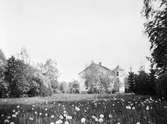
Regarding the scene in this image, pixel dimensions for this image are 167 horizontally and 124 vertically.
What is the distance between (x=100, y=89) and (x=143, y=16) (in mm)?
34803

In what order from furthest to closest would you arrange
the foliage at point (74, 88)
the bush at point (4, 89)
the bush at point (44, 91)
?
1. the foliage at point (74, 88)
2. the bush at point (44, 91)
3. the bush at point (4, 89)

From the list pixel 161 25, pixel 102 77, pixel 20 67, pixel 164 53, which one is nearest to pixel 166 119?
pixel 164 53

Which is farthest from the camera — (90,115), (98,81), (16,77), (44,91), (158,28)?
(98,81)

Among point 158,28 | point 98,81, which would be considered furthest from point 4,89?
point 98,81

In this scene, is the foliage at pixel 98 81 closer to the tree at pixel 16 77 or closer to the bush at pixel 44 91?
the bush at pixel 44 91

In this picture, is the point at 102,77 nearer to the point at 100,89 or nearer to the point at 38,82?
the point at 100,89

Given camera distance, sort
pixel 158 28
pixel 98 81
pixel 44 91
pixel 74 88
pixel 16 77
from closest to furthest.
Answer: pixel 158 28, pixel 16 77, pixel 44 91, pixel 98 81, pixel 74 88

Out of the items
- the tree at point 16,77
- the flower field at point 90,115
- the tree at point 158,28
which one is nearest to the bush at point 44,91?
the tree at point 16,77

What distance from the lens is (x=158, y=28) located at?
11.9 metres

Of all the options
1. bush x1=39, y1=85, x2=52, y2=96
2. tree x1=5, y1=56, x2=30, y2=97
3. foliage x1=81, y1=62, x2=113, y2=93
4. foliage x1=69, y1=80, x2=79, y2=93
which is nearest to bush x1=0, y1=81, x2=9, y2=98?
tree x1=5, y1=56, x2=30, y2=97

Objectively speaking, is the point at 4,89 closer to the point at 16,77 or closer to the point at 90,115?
the point at 16,77

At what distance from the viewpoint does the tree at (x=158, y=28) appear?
11.5m

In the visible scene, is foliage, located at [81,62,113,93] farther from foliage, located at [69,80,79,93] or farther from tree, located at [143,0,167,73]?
tree, located at [143,0,167,73]

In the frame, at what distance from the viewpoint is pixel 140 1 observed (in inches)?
546
